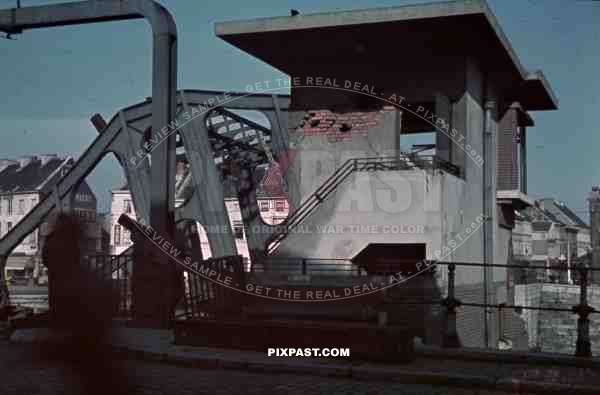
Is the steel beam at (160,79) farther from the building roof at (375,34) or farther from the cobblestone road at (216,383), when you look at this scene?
the building roof at (375,34)

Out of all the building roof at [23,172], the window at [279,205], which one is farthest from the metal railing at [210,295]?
the window at [279,205]

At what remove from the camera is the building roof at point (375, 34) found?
14.1 m

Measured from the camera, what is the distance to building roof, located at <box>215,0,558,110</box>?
14.1 m

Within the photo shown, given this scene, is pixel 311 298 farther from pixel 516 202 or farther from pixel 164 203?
pixel 516 202

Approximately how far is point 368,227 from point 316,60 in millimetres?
4575

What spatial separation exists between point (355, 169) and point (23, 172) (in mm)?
6630

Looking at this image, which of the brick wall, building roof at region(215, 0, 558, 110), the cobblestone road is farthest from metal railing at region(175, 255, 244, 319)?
the brick wall

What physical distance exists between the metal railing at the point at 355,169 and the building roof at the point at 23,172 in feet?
17.0

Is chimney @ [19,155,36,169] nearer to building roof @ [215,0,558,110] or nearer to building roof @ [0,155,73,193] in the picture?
building roof @ [0,155,73,193]

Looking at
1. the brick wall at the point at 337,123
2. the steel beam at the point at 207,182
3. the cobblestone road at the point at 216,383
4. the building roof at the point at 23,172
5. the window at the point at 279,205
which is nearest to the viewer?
the cobblestone road at the point at 216,383

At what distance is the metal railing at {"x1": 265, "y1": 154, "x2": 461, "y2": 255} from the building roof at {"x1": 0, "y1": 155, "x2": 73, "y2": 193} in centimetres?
517

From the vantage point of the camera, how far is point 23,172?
491 inches

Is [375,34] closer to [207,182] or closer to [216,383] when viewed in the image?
[207,182]

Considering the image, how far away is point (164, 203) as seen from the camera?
1005 cm
